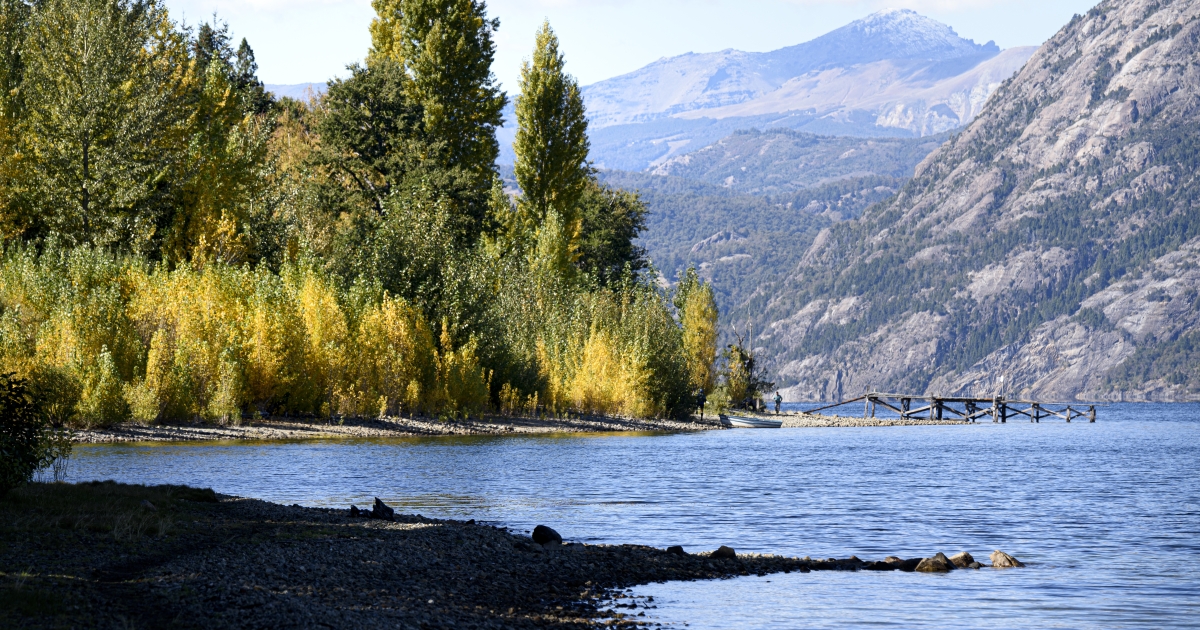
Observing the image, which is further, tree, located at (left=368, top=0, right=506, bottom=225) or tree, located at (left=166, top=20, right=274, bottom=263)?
tree, located at (left=368, top=0, right=506, bottom=225)

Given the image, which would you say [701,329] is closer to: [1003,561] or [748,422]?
[748,422]

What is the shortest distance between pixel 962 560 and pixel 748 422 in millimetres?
65649

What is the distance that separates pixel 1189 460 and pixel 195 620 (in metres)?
54.0

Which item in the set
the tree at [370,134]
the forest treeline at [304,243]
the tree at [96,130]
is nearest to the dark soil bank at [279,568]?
the forest treeline at [304,243]

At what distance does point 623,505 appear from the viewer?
92.4 ft

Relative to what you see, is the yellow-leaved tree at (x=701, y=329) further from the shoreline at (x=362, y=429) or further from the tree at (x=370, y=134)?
the tree at (x=370, y=134)

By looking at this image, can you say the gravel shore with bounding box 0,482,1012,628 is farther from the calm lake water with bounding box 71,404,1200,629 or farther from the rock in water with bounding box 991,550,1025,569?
the rock in water with bounding box 991,550,1025,569

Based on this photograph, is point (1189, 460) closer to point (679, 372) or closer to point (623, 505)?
point (679, 372)

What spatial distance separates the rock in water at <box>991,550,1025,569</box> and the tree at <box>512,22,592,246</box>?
62009mm

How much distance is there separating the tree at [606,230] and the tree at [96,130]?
41067 mm

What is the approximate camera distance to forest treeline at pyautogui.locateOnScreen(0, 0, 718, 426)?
4256cm

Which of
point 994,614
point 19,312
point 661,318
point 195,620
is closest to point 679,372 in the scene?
point 661,318

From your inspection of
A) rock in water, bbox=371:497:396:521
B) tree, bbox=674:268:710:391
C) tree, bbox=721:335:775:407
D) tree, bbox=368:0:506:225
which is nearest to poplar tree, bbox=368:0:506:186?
tree, bbox=368:0:506:225

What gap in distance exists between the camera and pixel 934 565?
19359 millimetres
